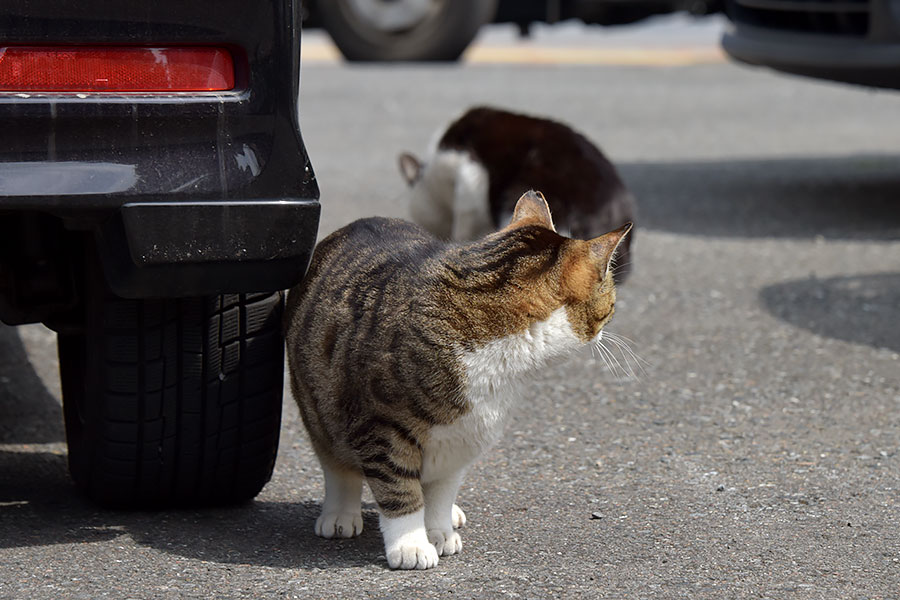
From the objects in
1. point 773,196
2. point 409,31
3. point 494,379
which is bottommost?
point 409,31

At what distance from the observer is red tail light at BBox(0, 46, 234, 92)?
225 cm

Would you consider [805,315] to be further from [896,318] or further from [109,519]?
[109,519]

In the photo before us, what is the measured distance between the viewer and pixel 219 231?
2.36 metres

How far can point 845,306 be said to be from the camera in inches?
185

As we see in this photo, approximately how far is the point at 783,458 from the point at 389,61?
7.78m

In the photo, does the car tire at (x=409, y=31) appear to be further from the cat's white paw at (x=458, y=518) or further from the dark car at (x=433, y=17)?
the cat's white paw at (x=458, y=518)

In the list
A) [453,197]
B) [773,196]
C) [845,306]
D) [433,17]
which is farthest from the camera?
[433,17]

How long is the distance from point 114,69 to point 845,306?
10.2 feet

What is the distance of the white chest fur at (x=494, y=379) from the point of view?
251 cm

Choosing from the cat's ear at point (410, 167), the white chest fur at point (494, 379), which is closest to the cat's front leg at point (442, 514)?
the white chest fur at point (494, 379)

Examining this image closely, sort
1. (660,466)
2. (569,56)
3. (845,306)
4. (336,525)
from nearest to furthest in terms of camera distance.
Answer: (336,525) → (660,466) → (845,306) → (569,56)

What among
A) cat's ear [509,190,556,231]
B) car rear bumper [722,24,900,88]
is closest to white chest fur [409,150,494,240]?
car rear bumper [722,24,900,88]

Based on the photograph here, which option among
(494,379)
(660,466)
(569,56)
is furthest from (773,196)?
(569,56)

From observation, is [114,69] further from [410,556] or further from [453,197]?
[453,197]
